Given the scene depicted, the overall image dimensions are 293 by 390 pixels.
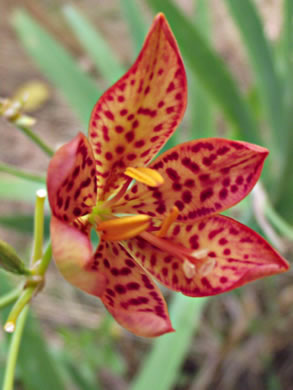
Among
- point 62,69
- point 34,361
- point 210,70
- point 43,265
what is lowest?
point 34,361

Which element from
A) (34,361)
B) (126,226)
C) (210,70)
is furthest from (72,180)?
(210,70)

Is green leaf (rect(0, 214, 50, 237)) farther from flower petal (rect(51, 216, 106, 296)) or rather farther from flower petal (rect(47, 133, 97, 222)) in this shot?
flower petal (rect(51, 216, 106, 296))

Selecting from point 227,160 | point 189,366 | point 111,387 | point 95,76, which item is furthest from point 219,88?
point 95,76

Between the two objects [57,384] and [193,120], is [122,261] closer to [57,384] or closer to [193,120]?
[57,384]

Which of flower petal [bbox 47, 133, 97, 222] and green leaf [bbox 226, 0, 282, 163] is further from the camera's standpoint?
green leaf [bbox 226, 0, 282, 163]

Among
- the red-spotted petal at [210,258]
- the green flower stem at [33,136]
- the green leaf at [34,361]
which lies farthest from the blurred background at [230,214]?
the green flower stem at [33,136]

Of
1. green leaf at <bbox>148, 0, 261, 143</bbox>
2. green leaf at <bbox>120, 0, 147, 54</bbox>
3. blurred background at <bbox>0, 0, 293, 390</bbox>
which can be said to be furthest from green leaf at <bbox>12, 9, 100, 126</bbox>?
green leaf at <bbox>148, 0, 261, 143</bbox>

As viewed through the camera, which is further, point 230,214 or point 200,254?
point 230,214

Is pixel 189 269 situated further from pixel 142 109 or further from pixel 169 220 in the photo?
pixel 142 109
